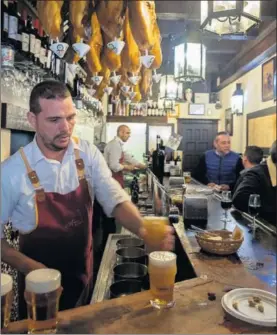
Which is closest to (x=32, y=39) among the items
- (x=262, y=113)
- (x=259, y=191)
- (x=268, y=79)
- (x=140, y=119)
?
(x=259, y=191)

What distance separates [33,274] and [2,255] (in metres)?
0.17

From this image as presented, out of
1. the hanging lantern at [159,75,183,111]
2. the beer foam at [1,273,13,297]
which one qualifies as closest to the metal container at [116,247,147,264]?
the beer foam at [1,273,13,297]

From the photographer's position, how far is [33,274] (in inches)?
20.1

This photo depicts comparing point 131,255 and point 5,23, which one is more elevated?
point 5,23

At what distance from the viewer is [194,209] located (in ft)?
3.96

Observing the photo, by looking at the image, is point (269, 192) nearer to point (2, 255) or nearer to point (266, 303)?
point (266, 303)

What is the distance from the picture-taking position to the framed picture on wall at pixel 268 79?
312cm

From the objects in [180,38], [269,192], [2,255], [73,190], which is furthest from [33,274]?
[180,38]

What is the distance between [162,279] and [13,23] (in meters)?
0.90

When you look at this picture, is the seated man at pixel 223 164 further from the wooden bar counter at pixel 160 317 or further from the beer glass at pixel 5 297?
the beer glass at pixel 5 297

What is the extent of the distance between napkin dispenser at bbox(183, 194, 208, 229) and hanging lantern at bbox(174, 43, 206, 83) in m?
1.09

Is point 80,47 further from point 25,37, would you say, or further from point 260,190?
point 260,190

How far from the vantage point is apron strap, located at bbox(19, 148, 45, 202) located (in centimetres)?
69

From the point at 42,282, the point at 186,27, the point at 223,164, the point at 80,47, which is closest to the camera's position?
the point at 42,282
